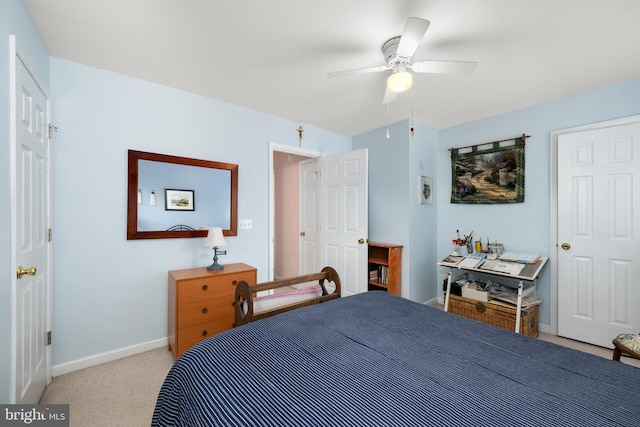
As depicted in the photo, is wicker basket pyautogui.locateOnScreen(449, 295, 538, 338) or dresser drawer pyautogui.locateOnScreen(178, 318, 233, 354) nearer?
dresser drawer pyautogui.locateOnScreen(178, 318, 233, 354)

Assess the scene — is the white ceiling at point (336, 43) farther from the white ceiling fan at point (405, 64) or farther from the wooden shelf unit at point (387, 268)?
the wooden shelf unit at point (387, 268)

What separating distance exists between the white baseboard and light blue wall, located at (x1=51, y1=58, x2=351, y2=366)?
0.12 feet

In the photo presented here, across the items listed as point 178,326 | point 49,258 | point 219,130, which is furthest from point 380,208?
point 49,258

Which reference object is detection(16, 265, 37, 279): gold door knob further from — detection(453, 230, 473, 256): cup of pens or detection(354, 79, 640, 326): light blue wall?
detection(453, 230, 473, 256): cup of pens

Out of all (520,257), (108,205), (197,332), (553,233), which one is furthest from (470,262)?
(108,205)

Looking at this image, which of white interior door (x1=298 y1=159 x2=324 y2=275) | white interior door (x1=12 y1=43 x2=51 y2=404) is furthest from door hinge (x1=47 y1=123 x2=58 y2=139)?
white interior door (x1=298 y1=159 x2=324 y2=275)

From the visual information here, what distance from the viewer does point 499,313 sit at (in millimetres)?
2801

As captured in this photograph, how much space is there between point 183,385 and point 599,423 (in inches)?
54.1

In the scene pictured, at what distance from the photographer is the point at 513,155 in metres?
3.25

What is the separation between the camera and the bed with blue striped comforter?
33.0 inches

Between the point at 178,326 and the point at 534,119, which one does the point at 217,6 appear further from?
the point at 534,119

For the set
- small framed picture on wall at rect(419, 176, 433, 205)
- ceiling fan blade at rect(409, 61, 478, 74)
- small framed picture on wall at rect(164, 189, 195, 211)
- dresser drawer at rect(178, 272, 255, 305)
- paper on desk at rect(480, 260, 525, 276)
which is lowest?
dresser drawer at rect(178, 272, 255, 305)

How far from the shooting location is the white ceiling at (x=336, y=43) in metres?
1.66

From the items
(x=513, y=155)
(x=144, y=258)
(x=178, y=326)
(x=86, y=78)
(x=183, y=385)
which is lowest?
(x=178, y=326)
